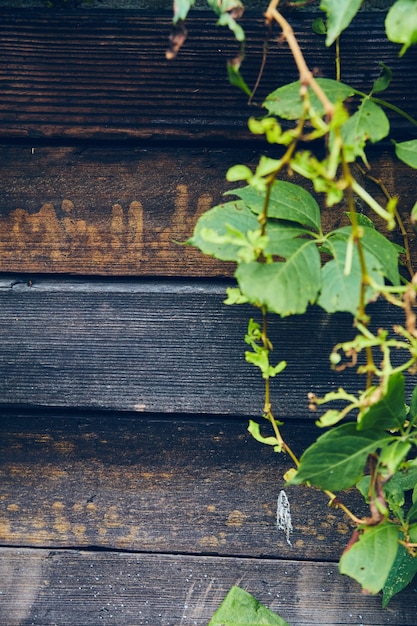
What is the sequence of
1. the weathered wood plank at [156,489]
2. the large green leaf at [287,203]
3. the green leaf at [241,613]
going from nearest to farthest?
the large green leaf at [287,203] → the green leaf at [241,613] → the weathered wood plank at [156,489]

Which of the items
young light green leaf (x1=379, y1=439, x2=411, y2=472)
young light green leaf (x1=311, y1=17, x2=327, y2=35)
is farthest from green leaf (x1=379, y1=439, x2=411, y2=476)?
young light green leaf (x1=311, y1=17, x2=327, y2=35)

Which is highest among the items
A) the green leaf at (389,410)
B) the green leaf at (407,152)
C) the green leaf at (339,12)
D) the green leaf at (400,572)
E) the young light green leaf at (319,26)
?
the young light green leaf at (319,26)

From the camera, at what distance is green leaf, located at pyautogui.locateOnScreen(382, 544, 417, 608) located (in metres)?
0.75

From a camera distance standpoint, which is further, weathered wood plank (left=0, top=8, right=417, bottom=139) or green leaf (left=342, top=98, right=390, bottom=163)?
weathered wood plank (left=0, top=8, right=417, bottom=139)

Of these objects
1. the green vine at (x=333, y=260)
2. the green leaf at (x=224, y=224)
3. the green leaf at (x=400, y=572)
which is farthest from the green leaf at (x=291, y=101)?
the green leaf at (x=400, y=572)

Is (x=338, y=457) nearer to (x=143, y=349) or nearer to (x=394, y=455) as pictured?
(x=394, y=455)

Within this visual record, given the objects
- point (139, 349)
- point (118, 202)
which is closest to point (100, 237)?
point (118, 202)

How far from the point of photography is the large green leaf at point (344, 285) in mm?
525

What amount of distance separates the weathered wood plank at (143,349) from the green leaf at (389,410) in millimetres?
209

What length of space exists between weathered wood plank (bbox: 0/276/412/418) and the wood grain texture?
0.03 m

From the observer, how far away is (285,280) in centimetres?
53

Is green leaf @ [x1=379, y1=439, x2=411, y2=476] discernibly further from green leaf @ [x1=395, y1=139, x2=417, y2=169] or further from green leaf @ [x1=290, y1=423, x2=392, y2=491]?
green leaf @ [x1=395, y1=139, x2=417, y2=169]

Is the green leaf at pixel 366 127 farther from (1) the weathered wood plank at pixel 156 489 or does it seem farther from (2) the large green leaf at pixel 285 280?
(1) the weathered wood plank at pixel 156 489

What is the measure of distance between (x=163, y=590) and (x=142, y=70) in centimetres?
72
